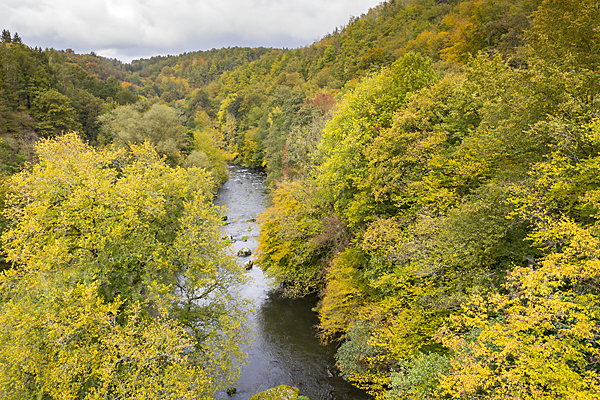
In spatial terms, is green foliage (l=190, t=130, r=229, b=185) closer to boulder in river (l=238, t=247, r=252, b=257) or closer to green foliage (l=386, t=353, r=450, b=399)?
boulder in river (l=238, t=247, r=252, b=257)

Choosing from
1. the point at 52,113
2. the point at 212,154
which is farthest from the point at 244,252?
the point at 52,113

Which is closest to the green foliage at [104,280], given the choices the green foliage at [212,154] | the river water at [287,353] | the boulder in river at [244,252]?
the river water at [287,353]

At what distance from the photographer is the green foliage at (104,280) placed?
378 inches

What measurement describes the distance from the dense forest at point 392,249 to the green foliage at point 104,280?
102 mm

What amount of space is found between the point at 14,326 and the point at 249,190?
45.2 meters

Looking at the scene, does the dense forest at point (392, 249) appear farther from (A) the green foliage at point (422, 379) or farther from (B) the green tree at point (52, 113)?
(B) the green tree at point (52, 113)

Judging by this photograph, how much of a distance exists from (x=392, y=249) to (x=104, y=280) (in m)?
12.5

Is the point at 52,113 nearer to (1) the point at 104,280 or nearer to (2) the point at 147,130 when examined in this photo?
(2) the point at 147,130

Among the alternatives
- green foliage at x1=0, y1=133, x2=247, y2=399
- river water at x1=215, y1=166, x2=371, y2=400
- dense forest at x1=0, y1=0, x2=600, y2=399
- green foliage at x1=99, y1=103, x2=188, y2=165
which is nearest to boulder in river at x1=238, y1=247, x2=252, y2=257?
river water at x1=215, y1=166, x2=371, y2=400

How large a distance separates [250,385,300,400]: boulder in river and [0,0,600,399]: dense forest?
2.03 metres

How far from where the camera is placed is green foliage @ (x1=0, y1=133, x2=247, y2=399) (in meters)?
9.61

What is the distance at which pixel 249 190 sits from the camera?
54.7 meters

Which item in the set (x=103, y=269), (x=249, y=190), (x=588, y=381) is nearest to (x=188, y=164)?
(x=249, y=190)

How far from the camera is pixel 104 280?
456 inches
